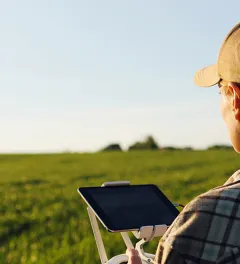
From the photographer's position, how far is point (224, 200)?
2166mm

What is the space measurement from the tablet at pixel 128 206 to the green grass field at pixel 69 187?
4.79 metres

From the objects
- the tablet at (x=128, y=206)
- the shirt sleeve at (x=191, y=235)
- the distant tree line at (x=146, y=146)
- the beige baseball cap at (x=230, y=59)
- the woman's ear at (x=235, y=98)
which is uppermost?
the beige baseball cap at (x=230, y=59)

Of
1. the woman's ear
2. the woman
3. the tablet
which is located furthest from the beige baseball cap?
the tablet

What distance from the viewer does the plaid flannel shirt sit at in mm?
2158

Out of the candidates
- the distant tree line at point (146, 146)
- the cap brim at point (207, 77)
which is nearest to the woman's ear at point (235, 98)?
the cap brim at point (207, 77)

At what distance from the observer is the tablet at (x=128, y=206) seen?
285cm

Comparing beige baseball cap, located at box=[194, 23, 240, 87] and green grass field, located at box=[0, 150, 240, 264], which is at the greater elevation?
beige baseball cap, located at box=[194, 23, 240, 87]

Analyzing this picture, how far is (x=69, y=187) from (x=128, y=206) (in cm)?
1240

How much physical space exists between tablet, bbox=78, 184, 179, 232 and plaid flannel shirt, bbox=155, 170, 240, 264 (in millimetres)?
638

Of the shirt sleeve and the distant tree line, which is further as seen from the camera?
the distant tree line

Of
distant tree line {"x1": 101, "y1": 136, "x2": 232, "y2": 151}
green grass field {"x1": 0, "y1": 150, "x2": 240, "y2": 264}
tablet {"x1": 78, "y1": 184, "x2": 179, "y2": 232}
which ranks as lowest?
distant tree line {"x1": 101, "y1": 136, "x2": 232, "y2": 151}

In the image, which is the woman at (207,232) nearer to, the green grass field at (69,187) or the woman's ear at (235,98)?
the woman's ear at (235,98)

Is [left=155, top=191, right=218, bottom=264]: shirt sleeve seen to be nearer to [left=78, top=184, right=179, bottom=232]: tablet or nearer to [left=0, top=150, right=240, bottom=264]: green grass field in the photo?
[left=78, top=184, right=179, bottom=232]: tablet

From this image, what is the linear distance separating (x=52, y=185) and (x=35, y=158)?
10147 mm
